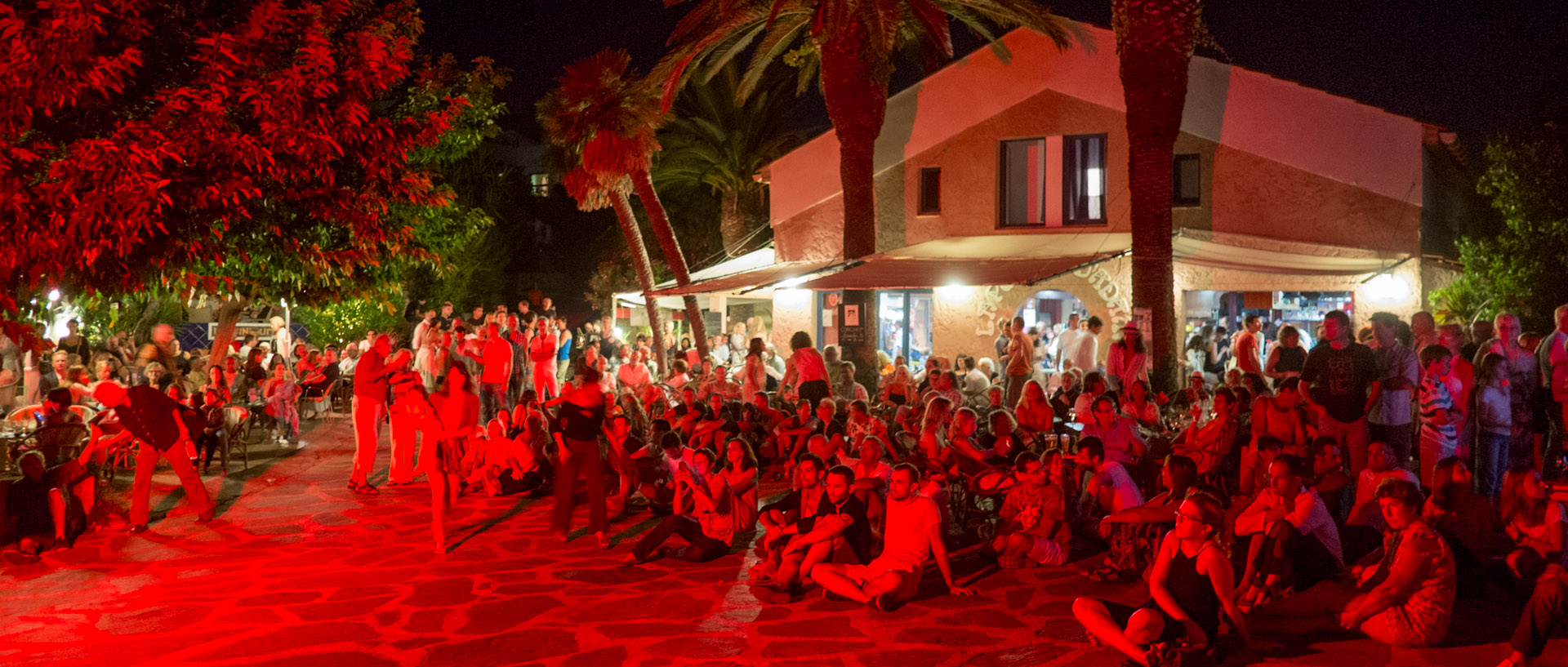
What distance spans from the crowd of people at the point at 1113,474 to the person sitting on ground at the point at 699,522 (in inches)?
0.8

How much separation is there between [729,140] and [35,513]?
2296cm

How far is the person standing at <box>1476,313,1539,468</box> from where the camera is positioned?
8.25 m

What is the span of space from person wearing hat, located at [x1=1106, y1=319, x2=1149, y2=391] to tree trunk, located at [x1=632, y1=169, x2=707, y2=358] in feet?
31.7

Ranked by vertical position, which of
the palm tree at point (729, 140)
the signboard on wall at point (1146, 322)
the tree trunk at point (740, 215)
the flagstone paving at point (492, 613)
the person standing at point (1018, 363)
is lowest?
the flagstone paving at point (492, 613)

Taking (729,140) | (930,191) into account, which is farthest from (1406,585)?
(729,140)

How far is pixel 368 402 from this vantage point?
1064cm

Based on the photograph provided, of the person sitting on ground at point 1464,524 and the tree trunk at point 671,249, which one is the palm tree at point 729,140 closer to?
the tree trunk at point 671,249

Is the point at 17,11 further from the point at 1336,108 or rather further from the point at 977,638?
the point at 1336,108

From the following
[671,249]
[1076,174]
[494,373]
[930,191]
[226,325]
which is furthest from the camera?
[671,249]

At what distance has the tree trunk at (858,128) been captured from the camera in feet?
48.5

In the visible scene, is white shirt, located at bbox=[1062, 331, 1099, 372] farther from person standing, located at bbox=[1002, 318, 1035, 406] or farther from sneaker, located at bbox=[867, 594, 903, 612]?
sneaker, located at bbox=[867, 594, 903, 612]

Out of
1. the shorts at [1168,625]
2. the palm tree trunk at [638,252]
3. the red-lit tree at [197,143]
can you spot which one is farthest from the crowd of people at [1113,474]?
the palm tree trunk at [638,252]

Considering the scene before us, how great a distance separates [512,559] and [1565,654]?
644cm

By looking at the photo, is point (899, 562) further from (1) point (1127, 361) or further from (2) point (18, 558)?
(2) point (18, 558)
